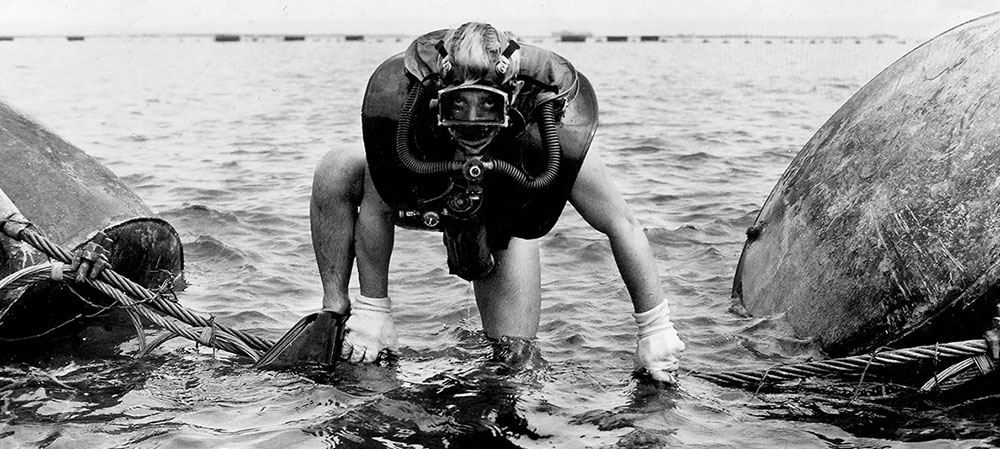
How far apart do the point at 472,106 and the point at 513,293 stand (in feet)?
4.66

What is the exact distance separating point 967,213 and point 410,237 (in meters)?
4.38

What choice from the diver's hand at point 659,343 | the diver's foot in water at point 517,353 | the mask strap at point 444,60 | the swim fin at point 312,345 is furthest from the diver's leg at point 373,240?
the diver's hand at point 659,343

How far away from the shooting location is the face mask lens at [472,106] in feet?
10.6

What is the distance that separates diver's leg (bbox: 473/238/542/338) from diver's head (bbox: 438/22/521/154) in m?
1.12

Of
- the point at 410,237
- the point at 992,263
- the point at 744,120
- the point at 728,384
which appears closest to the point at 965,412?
the point at 992,263

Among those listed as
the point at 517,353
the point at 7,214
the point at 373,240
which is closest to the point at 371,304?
the point at 373,240

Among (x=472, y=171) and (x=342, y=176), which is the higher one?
(x=472, y=171)

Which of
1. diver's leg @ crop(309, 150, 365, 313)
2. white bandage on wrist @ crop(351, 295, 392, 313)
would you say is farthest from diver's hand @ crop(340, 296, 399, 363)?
diver's leg @ crop(309, 150, 365, 313)

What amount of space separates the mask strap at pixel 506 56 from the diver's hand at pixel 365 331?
125 cm

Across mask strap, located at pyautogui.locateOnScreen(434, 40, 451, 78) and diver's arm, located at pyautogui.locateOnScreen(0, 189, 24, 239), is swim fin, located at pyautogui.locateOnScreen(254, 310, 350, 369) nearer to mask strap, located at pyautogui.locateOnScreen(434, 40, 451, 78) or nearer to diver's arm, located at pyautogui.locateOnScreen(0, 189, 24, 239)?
diver's arm, located at pyautogui.locateOnScreen(0, 189, 24, 239)

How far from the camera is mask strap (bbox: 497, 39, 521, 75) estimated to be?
130 inches

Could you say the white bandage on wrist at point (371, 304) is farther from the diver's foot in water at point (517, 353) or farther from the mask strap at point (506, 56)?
the mask strap at point (506, 56)

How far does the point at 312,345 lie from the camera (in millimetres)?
4121

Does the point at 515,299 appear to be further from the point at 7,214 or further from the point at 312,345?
the point at 7,214
